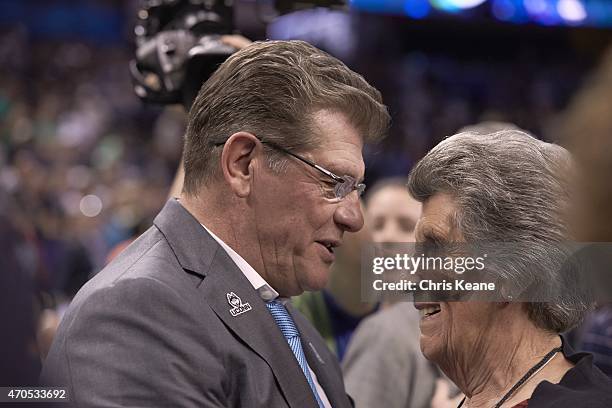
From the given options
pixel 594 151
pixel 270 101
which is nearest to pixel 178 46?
pixel 270 101

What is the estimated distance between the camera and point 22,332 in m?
0.88

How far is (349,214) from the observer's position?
1966 mm

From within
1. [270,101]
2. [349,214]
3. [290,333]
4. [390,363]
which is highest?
[270,101]

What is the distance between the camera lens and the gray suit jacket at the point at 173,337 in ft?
5.42

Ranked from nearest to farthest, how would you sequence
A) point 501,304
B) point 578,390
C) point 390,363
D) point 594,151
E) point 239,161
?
point 594,151
point 578,390
point 501,304
point 239,161
point 390,363

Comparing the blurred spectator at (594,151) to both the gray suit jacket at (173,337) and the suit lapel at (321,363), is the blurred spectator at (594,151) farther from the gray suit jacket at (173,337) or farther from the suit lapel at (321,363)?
the suit lapel at (321,363)

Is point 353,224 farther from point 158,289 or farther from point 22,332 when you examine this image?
point 22,332

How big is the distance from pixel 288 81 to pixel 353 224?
0.32 meters

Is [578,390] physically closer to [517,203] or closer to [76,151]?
[517,203]

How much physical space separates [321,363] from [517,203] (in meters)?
0.60

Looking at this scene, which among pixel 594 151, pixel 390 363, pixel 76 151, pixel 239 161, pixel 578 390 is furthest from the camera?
pixel 76 151

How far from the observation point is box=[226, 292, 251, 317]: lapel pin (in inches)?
72.3

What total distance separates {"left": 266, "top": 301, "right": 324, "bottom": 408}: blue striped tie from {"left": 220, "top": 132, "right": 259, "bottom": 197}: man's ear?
0.83 ft

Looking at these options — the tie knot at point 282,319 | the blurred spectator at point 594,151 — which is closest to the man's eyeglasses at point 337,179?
the tie knot at point 282,319
